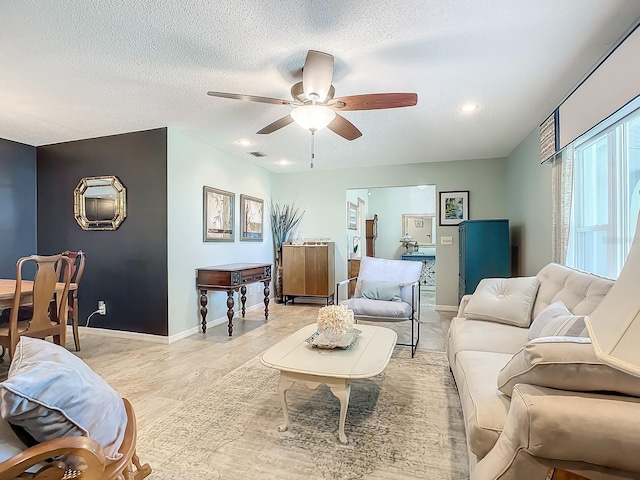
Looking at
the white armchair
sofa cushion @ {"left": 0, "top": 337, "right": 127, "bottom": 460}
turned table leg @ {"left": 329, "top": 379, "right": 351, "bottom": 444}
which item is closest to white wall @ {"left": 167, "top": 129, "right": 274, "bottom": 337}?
the white armchair

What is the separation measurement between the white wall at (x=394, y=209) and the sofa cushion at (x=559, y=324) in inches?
246

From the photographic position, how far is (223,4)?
1.74 metres

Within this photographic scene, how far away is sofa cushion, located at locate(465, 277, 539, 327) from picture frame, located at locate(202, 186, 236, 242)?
3214 millimetres

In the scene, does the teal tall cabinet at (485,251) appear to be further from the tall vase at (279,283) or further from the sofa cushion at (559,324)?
the tall vase at (279,283)

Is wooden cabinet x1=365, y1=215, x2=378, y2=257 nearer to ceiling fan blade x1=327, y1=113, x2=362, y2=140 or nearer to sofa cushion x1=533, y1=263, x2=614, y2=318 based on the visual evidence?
ceiling fan blade x1=327, y1=113, x2=362, y2=140

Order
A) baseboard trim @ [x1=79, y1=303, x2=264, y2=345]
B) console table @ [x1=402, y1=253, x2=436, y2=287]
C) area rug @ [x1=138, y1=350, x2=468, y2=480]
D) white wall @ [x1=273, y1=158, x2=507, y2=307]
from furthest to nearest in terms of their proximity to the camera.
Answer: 1. console table @ [x1=402, y1=253, x2=436, y2=287]
2. white wall @ [x1=273, y1=158, x2=507, y2=307]
3. baseboard trim @ [x1=79, y1=303, x2=264, y2=345]
4. area rug @ [x1=138, y1=350, x2=468, y2=480]

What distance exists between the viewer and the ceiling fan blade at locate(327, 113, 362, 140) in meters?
2.63

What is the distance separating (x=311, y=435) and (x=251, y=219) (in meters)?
3.98

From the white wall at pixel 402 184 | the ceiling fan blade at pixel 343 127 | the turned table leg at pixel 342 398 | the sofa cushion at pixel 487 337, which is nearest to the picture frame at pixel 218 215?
the white wall at pixel 402 184

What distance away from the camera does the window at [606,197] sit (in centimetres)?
225

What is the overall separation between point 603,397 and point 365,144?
3.81 meters

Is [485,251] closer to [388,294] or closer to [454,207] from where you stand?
[454,207]

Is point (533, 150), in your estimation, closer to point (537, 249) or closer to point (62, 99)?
point (537, 249)

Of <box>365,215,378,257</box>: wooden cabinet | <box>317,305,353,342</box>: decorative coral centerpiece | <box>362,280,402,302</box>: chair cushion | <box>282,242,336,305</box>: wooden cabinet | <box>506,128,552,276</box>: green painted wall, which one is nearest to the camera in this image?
<box>317,305,353,342</box>: decorative coral centerpiece
